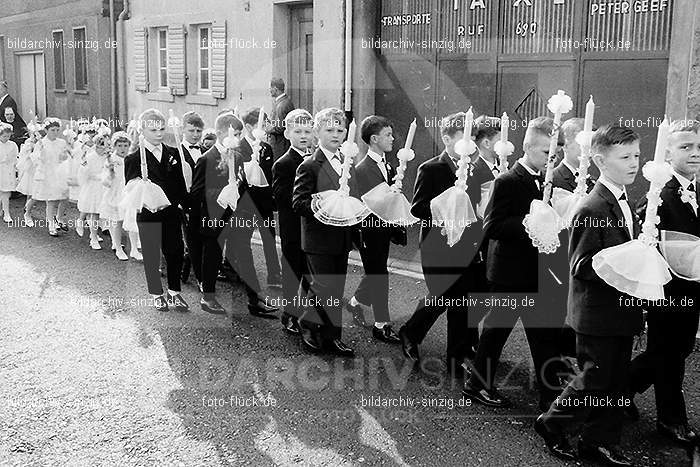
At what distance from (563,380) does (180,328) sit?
3.45m

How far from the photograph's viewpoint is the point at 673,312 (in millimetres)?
4852

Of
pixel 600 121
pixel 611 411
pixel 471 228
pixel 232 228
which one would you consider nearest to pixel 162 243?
pixel 232 228

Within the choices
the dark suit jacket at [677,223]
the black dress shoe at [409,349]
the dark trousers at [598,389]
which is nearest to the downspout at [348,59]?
the black dress shoe at [409,349]

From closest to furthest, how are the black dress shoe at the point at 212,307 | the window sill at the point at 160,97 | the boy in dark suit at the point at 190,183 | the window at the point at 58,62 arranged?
the black dress shoe at the point at 212,307, the boy in dark suit at the point at 190,183, the window sill at the point at 160,97, the window at the point at 58,62

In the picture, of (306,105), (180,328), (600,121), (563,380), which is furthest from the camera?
(306,105)

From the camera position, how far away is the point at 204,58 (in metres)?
16.8

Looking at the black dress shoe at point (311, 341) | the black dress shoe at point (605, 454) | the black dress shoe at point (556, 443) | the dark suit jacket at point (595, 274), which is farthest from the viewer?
the black dress shoe at point (311, 341)

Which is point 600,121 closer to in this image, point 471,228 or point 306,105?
point 471,228

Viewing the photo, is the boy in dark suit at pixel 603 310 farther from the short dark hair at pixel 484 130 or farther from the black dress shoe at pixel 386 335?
the black dress shoe at pixel 386 335

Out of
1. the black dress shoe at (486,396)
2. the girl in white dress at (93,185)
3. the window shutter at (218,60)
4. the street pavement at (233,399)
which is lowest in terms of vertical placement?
the street pavement at (233,399)

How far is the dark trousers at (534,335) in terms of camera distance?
520 cm

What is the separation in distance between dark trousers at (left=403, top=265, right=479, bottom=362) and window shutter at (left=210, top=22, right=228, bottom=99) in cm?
1076

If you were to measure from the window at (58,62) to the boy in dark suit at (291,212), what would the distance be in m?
17.7

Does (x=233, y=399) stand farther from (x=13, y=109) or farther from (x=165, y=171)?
(x=13, y=109)
